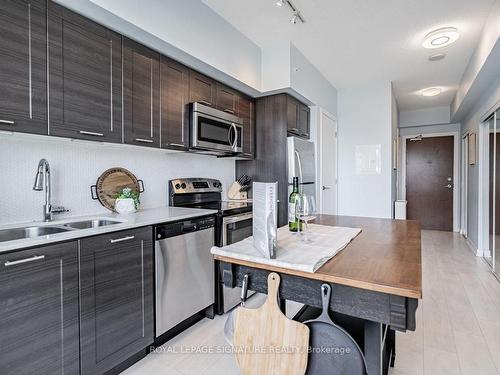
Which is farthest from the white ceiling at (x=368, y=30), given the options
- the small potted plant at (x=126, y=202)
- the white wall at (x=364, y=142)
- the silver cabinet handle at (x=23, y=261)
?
the silver cabinet handle at (x=23, y=261)

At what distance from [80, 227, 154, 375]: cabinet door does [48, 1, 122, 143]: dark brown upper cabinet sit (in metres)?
0.71

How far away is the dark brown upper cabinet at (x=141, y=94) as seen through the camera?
2.00 meters

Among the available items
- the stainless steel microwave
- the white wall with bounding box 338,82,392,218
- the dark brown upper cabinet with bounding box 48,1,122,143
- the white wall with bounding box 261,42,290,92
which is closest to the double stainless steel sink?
the dark brown upper cabinet with bounding box 48,1,122,143

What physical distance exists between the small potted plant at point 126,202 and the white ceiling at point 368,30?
68.6 inches

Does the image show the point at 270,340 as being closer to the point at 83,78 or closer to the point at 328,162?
the point at 83,78

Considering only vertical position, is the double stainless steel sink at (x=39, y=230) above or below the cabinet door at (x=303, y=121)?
below

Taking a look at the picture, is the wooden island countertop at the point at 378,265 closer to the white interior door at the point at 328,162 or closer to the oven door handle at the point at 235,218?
the oven door handle at the point at 235,218

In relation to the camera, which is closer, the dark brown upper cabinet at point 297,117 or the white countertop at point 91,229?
the white countertop at point 91,229

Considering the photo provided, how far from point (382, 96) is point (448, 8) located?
1.95 m

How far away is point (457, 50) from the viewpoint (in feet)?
11.0

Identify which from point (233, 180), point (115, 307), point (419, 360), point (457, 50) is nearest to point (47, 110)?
point (115, 307)

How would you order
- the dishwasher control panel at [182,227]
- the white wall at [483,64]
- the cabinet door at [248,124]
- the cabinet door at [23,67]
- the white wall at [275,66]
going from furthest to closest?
the cabinet door at [248,124], the white wall at [275,66], the white wall at [483,64], the dishwasher control panel at [182,227], the cabinet door at [23,67]

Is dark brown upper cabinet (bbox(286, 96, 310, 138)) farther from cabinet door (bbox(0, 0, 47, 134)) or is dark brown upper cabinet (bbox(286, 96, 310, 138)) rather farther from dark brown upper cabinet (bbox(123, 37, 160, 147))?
cabinet door (bbox(0, 0, 47, 134))

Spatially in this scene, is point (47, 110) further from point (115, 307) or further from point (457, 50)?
point (457, 50)
